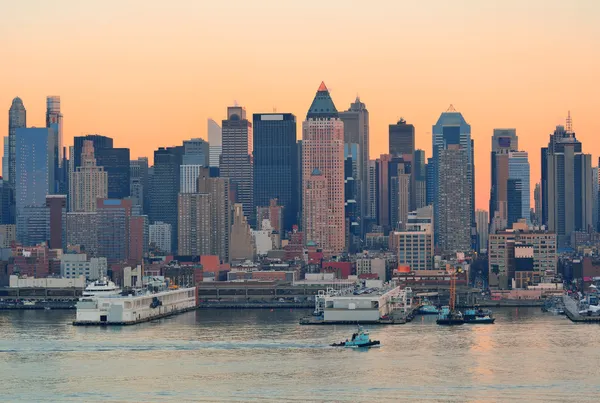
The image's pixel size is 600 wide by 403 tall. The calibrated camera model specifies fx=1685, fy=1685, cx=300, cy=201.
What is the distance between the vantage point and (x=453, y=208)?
194m

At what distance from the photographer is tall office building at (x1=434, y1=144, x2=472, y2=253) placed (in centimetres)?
18525

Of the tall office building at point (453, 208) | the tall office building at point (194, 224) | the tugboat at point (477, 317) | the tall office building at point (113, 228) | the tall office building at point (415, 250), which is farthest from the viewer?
the tall office building at point (453, 208)

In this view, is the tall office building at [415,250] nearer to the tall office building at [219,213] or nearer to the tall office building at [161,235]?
the tall office building at [219,213]

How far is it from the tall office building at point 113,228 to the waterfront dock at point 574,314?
75870 mm

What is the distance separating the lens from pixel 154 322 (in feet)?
283

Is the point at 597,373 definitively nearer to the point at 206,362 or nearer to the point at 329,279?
the point at 206,362

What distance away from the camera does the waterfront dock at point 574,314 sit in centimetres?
8362

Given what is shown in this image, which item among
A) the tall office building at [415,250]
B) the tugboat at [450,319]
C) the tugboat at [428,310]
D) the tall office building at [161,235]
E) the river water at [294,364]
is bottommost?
the river water at [294,364]

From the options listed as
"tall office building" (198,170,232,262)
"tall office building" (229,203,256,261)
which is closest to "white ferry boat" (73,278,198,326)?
"tall office building" (198,170,232,262)

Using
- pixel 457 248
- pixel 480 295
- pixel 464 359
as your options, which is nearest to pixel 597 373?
pixel 464 359

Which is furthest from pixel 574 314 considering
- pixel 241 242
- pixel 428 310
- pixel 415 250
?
pixel 241 242

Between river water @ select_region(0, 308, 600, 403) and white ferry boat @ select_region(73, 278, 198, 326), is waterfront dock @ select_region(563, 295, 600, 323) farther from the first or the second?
white ferry boat @ select_region(73, 278, 198, 326)

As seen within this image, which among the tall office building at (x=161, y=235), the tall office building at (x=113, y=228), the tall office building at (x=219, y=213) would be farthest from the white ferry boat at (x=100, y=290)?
the tall office building at (x=161, y=235)

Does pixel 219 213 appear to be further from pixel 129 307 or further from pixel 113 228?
pixel 129 307
